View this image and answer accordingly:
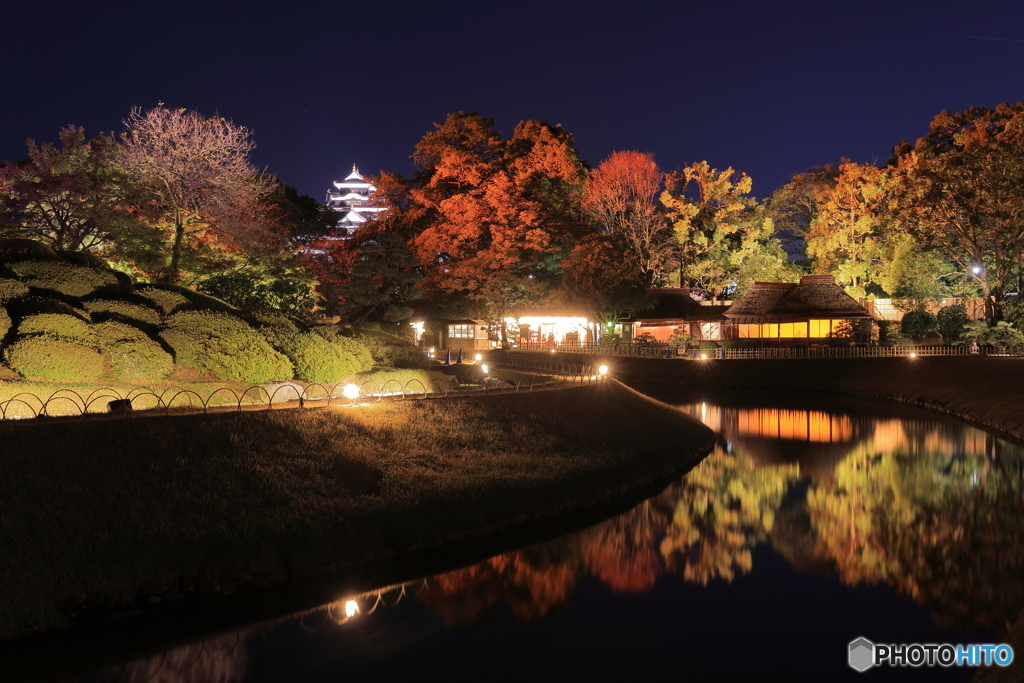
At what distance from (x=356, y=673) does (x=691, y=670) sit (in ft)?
12.6

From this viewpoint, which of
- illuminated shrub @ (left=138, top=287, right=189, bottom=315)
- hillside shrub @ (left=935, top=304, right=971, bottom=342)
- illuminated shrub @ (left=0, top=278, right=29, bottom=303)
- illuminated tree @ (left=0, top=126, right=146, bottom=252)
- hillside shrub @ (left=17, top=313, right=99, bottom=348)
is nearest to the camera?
hillside shrub @ (left=17, top=313, right=99, bottom=348)

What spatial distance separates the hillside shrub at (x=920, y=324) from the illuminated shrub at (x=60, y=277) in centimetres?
4243

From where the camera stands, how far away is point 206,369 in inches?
622

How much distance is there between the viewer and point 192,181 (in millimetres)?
22312

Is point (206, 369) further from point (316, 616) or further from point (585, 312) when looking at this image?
point (585, 312)

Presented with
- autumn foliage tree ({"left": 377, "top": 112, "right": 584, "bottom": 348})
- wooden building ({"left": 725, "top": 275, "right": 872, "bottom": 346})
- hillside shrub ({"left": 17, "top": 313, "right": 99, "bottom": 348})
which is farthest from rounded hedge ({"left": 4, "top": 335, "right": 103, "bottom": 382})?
wooden building ({"left": 725, "top": 275, "right": 872, "bottom": 346})

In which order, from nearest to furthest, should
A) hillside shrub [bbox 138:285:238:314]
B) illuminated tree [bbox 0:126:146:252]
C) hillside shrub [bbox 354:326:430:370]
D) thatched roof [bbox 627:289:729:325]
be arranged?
hillside shrub [bbox 138:285:238:314] < illuminated tree [bbox 0:126:146:252] < hillside shrub [bbox 354:326:430:370] < thatched roof [bbox 627:289:729:325]

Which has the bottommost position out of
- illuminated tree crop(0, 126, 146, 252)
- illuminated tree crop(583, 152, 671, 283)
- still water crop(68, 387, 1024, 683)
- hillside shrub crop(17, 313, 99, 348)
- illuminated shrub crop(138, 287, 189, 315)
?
still water crop(68, 387, 1024, 683)

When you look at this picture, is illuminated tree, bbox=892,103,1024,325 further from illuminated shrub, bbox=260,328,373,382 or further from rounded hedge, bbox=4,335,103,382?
rounded hedge, bbox=4,335,103,382

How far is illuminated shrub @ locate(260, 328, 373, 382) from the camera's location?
17.3 m

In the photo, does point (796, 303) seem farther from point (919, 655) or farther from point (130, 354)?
point (130, 354)

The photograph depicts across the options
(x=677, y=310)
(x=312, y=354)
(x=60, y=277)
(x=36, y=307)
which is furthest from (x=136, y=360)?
(x=677, y=310)

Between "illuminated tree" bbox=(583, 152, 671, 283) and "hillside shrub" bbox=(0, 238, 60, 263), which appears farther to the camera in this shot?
"illuminated tree" bbox=(583, 152, 671, 283)

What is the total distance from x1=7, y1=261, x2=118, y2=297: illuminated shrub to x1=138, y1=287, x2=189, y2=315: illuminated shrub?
34.2 inches
